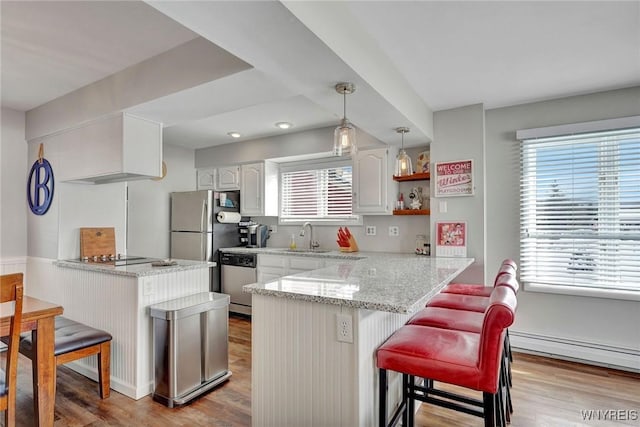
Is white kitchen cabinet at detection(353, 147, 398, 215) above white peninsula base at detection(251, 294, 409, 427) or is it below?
above

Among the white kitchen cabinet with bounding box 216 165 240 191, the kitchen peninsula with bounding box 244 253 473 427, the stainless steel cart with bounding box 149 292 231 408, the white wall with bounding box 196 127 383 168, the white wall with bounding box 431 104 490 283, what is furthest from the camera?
the white kitchen cabinet with bounding box 216 165 240 191

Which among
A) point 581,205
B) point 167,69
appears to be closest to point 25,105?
point 167,69

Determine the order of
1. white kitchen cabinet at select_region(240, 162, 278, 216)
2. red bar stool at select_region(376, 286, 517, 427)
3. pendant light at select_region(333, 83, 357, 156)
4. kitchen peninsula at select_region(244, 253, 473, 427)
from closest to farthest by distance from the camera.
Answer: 1. red bar stool at select_region(376, 286, 517, 427)
2. kitchen peninsula at select_region(244, 253, 473, 427)
3. pendant light at select_region(333, 83, 357, 156)
4. white kitchen cabinet at select_region(240, 162, 278, 216)

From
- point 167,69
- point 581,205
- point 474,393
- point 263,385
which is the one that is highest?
point 167,69

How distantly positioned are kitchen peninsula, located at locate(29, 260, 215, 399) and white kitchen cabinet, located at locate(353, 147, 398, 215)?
1.80 m

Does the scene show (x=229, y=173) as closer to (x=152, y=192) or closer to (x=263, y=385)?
(x=152, y=192)

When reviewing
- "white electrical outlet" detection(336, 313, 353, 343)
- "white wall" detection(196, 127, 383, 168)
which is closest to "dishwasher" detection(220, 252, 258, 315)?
"white wall" detection(196, 127, 383, 168)

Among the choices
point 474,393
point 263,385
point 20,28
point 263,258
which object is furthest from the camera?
point 263,258

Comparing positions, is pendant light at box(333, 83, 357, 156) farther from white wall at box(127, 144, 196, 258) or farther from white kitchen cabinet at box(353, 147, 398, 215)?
white wall at box(127, 144, 196, 258)

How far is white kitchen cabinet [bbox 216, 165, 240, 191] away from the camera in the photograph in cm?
487

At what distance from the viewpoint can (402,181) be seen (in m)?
3.80

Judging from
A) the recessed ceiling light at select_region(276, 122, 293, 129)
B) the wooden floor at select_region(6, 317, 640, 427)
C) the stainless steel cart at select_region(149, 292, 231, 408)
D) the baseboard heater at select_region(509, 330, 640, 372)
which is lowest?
the wooden floor at select_region(6, 317, 640, 427)

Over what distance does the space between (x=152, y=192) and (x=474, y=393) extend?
4351 millimetres

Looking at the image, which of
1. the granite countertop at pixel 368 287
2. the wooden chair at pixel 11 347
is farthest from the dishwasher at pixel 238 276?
the wooden chair at pixel 11 347
